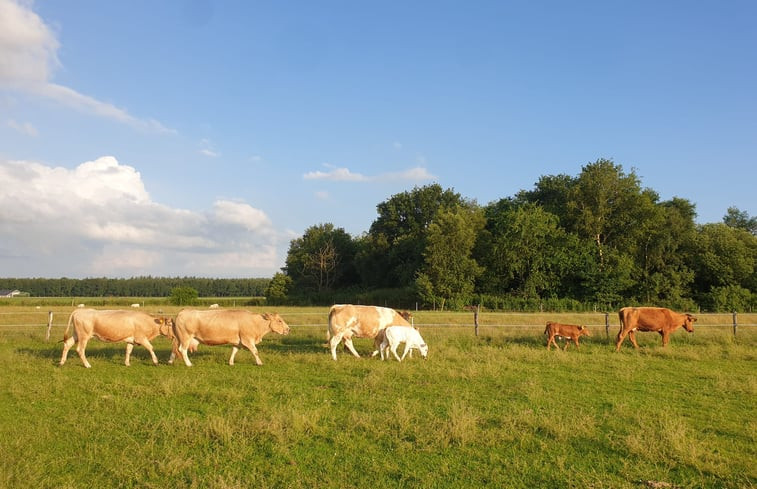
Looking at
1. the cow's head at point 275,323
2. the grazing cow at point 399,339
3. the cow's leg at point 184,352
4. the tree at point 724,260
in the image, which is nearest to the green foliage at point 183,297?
the cow's head at point 275,323

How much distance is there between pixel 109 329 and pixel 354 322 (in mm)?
6758

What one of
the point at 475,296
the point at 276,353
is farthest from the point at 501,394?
the point at 475,296

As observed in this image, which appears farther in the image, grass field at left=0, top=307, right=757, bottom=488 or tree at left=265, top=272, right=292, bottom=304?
tree at left=265, top=272, right=292, bottom=304

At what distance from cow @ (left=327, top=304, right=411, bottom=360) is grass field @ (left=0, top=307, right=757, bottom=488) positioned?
0.95 meters

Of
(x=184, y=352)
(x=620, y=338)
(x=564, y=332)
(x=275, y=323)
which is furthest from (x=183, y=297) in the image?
(x=620, y=338)

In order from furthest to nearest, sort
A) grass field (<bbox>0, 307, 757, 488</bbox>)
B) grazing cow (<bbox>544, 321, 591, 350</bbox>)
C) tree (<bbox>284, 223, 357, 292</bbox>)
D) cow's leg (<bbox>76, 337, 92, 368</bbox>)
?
tree (<bbox>284, 223, 357, 292</bbox>)
grazing cow (<bbox>544, 321, 591, 350</bbox>)
cow's leg (<bbox>76, 337, 92, 368</bbox>)
grass field (<bbox>0, 307, 757, 488</bbox>)

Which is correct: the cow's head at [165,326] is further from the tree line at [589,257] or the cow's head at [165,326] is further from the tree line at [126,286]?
the tree line at [126,286]

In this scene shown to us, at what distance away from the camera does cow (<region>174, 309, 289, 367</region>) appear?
43.9ft

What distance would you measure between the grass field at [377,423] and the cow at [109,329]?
52 centimetres

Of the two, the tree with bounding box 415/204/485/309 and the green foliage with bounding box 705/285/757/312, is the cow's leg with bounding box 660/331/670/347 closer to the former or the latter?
→ the tree with bounding box 415/204/485/309

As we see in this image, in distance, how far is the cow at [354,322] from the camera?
1493 cm

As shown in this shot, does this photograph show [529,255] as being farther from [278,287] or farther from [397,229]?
[278,287]

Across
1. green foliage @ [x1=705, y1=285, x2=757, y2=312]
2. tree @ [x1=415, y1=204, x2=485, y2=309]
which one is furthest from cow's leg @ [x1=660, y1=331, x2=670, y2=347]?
green foliage @ [x1=705, y1=285, x2=757, y2=312]

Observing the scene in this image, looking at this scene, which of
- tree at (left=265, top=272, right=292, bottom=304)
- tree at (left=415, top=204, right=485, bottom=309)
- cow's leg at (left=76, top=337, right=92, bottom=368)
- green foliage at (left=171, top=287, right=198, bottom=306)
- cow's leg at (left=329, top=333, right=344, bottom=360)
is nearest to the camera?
cow's leg at (left=76, top=337, right=92, bottom=368)
